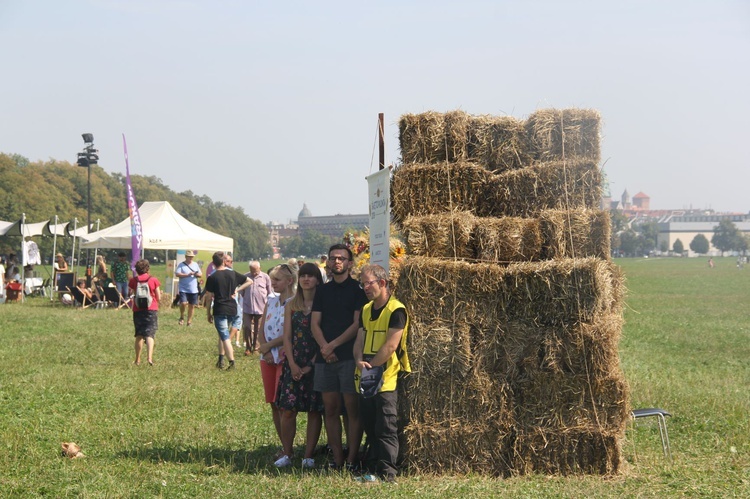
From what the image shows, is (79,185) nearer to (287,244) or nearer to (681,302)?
(681,302)

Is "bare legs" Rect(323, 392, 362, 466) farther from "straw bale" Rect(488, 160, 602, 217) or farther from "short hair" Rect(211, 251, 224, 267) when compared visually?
"short hair" Rect(211, 251, 224, 267)

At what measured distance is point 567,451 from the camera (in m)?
7.80

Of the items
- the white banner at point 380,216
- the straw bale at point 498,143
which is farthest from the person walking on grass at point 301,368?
the straw bale at point 498,143

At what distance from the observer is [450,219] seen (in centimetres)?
816

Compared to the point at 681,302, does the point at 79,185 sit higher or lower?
higher

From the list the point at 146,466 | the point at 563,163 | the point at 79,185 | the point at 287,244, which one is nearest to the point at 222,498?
the point at 146,466

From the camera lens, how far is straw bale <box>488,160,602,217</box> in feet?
28.0

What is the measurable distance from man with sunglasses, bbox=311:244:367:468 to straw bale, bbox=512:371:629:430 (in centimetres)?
141

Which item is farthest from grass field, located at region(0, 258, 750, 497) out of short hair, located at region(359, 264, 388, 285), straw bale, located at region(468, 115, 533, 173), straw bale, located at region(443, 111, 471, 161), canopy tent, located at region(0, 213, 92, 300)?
canopy tent, located at region(0, 213, 92, 300)

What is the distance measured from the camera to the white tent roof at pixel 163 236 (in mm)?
33656

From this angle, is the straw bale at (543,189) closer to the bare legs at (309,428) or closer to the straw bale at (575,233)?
the straw bale at (575,233)

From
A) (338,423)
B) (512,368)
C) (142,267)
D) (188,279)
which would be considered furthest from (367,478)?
(188,279)

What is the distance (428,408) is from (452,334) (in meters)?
0.66

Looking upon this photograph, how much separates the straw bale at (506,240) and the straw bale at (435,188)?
662mm
